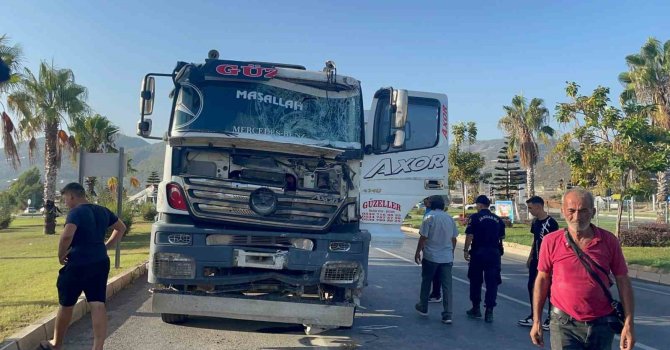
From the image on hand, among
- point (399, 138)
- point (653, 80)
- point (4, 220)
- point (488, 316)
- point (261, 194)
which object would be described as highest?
point (653, 80)

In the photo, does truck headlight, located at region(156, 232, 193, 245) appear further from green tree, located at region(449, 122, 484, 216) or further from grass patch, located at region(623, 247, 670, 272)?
green tree, located at region(449, 122, 484, 216)

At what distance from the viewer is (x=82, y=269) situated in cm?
541

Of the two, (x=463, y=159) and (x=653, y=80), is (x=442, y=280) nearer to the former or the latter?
(x=653, y=80)

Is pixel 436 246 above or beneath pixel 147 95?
beneath

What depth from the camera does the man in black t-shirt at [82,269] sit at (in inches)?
212

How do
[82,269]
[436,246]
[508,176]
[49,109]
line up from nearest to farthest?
1. [82,269]
2. [436,246]
3. [49,109]
4. [508,176]

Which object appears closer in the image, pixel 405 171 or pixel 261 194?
pixel 261 194

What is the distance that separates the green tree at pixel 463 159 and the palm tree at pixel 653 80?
9.74m

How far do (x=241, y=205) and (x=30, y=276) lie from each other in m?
6.65

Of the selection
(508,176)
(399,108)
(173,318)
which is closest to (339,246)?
(399,108)

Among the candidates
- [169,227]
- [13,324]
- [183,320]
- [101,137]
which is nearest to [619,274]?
[169,227]

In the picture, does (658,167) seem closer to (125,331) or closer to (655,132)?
(655,132)

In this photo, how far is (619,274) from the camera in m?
3.68

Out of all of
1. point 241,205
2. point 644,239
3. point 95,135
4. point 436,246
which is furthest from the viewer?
point 95,135
